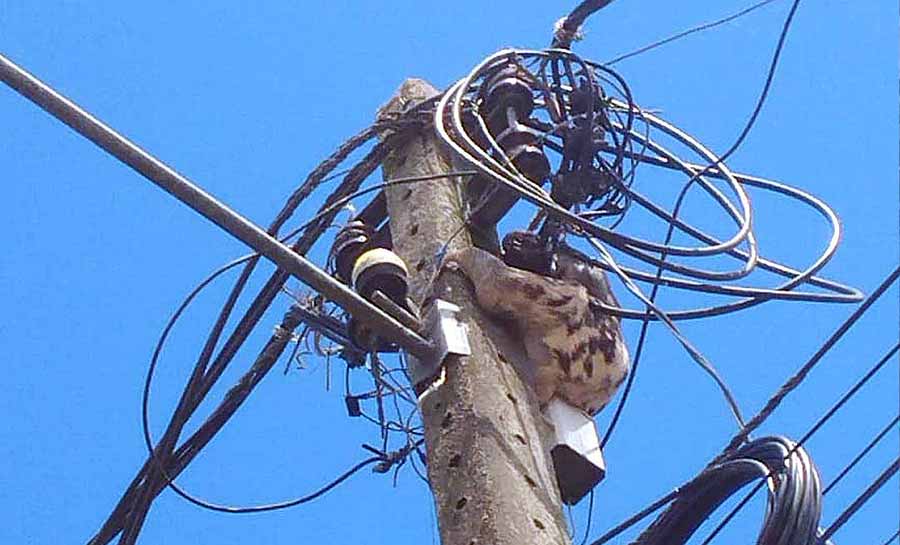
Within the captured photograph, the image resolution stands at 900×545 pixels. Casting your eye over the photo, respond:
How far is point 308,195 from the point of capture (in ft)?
16.4

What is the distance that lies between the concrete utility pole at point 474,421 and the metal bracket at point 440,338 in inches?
1.0

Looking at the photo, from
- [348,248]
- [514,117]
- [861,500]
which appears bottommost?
[861,500]

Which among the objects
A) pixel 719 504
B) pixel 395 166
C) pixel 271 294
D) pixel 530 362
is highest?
pixel 395 166

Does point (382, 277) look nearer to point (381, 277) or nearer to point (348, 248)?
point (381, 277)

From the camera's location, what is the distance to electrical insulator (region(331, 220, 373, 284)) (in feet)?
15.4

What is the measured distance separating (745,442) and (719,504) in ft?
0.63

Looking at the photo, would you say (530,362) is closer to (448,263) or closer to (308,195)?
(448,263)

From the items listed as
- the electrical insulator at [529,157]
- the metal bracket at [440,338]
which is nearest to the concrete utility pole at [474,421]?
the metal bracket at [440,338]

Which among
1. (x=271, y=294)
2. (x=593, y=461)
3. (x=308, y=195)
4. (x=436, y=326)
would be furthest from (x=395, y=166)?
(x=593, y=461)

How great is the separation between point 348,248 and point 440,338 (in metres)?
0.73

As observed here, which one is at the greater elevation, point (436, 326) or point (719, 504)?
point (436, 326)

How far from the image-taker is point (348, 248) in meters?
4.71

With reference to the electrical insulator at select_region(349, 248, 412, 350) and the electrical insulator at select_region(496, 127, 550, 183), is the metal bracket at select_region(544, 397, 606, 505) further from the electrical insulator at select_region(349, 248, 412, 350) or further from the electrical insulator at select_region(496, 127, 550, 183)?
the electrical insulator at select_region(496, 127, 550, 183)

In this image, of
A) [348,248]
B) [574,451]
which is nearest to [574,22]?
[348,248]
